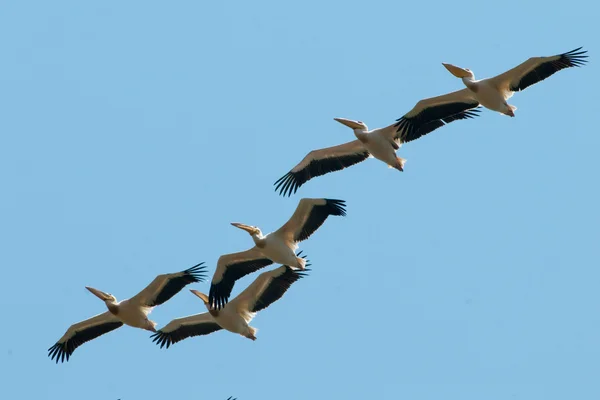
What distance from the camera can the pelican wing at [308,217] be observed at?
33.8m

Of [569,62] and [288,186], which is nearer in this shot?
[569,62]

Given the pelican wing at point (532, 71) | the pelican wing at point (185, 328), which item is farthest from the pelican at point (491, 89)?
the pelican wing at point (185, 328)

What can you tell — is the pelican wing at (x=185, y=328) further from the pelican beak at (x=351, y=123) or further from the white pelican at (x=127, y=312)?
the pelican beak at (x=351, y=123)

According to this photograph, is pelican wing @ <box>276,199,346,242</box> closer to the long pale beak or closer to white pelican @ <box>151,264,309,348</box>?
white pelican @ <box>151,264,309,348</box>

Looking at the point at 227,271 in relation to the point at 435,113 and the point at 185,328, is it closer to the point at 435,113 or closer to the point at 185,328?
the point at 185,328

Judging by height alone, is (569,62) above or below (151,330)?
above

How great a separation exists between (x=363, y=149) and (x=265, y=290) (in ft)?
10.8

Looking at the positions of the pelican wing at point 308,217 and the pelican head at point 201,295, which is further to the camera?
the pelican head at point 201,295

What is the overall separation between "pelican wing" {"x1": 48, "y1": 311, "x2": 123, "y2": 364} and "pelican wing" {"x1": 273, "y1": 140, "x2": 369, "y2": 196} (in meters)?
4.10

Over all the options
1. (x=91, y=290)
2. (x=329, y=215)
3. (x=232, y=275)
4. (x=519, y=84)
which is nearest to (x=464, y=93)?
(x=519, y=84)

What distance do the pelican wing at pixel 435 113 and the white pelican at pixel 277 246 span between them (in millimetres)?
1974

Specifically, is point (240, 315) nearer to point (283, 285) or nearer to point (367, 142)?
point (283, 285)

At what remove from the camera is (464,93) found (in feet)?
112

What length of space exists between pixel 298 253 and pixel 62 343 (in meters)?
5.28
